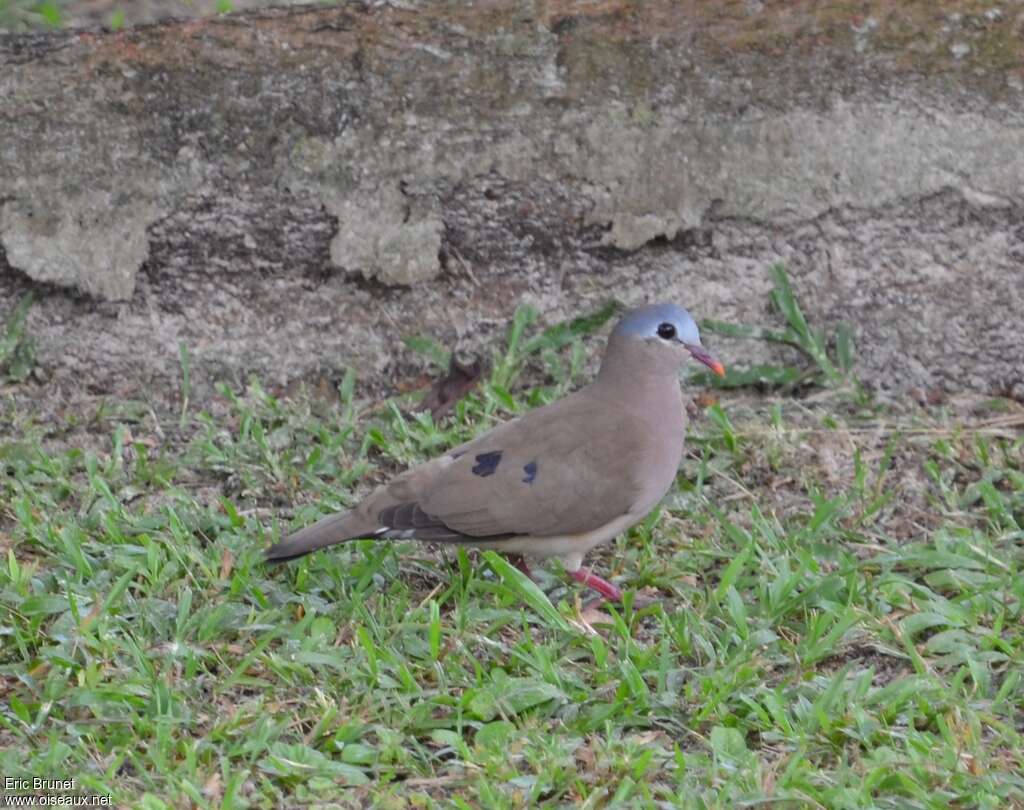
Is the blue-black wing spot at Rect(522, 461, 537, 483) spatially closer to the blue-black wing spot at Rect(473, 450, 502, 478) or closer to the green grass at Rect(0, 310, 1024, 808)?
the blue-black wing spot at Rect(473, 450, 502, 478)

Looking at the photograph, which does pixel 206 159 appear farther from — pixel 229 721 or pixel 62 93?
pixel 229 721

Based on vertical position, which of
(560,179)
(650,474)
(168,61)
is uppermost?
(168,61)

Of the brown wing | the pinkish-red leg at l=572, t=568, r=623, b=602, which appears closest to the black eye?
the brown wing

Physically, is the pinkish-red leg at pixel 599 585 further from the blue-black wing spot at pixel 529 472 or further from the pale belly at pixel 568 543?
the blue-black wing spot at pixel 529 472

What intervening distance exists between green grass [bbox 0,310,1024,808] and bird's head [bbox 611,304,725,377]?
0.49 metres

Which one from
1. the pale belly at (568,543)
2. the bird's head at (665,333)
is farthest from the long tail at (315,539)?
the bird's head at (665,333)

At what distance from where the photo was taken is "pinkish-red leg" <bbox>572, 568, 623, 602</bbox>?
189 inches

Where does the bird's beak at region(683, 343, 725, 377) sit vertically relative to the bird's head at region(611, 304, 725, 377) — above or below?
below

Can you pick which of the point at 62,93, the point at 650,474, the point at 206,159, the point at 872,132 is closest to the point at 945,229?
the point at 872,132

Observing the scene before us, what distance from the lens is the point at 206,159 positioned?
19.1 feet

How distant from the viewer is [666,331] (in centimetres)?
514

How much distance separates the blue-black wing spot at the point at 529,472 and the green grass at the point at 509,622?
0.90ft

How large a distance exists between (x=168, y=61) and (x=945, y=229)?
275 cm

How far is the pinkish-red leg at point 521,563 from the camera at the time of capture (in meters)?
5.04
